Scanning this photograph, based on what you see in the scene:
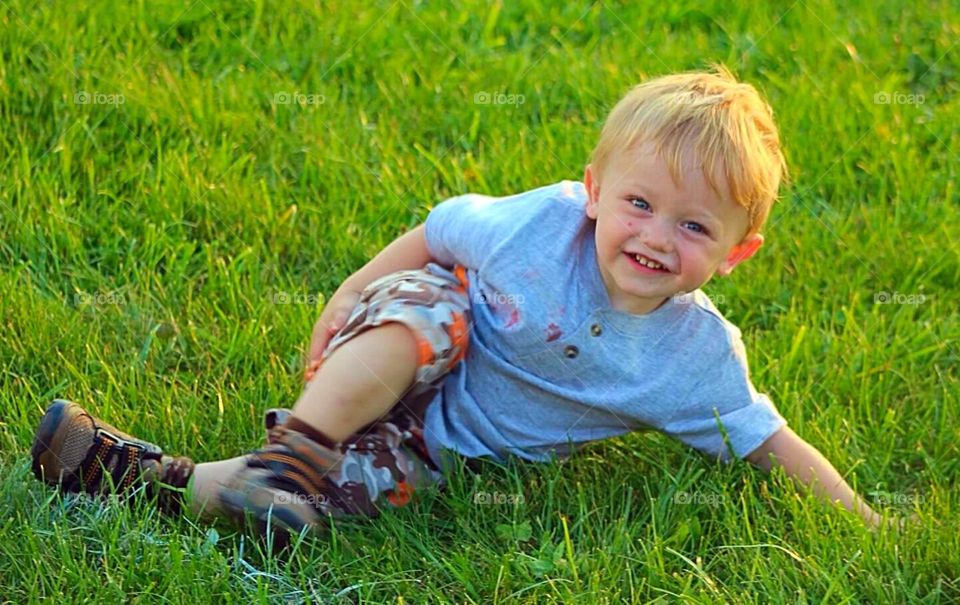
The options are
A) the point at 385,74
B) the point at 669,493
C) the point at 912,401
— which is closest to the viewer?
the point at 669,493

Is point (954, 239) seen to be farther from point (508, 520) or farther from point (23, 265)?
point (23, 265)

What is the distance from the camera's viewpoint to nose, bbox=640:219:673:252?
8.78 feet

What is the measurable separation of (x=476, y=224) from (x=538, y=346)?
31cm

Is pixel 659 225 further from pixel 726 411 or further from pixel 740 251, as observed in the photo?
pixel 726 411

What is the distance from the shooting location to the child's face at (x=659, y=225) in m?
2.67

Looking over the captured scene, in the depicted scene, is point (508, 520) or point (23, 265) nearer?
point (508, 520)

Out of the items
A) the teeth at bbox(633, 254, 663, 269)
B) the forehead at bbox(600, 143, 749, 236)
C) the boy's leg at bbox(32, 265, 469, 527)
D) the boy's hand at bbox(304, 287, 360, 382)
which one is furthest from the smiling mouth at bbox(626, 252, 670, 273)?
the boy's hand at bbox(304, 287, 360, 382)

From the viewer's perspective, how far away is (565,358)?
2.86 metres

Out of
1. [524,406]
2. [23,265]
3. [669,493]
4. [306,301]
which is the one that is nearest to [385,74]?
[306,301]

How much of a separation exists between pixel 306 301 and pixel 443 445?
0.68 metres

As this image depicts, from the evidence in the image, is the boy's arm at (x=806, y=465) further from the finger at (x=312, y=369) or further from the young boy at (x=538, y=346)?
the finger at (x=312, y=369)

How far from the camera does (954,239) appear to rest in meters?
3.88

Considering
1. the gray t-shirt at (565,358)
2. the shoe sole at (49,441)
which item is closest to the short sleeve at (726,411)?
the gray t-shirt at (565,358)

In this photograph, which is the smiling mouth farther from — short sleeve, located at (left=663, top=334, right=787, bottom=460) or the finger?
the finger
